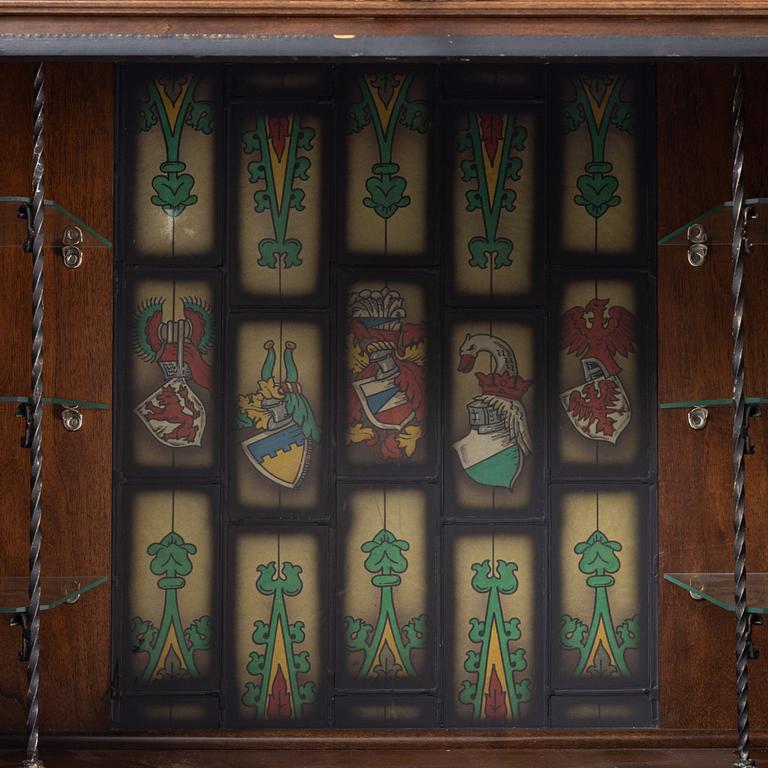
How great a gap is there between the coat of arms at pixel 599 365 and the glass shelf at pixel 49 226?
1181 mm

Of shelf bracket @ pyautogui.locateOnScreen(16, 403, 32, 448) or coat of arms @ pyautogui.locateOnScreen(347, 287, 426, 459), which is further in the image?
coat of arms @ pyautogui.locateOnScreen(347, 287, 426, 459)

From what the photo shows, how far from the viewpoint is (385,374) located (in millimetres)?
2289

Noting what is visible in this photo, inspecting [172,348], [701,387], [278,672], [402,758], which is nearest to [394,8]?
[172,348]

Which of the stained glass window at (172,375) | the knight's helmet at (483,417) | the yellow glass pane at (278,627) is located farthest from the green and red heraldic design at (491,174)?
the yellow glass pane at (278,627)

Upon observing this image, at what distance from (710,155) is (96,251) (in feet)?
5.10

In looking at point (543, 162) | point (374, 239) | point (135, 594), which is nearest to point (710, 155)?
point (543, 162)

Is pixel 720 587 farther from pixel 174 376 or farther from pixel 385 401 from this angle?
pixel 174 376

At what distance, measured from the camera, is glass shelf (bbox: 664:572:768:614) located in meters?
1.94

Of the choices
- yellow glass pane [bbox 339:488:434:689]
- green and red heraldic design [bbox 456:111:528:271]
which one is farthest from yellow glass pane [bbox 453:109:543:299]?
yellow glass pane [bbox 339:488:434:689]

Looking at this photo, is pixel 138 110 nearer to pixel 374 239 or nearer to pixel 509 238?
pixel 374 239

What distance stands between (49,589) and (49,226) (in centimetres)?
81

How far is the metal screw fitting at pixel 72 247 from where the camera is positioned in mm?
2139

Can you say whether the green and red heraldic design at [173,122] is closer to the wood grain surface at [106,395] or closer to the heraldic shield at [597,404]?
the wood grain surface at [106,395]

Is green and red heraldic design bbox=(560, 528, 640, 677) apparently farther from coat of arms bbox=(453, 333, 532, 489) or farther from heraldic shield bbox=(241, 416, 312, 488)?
heraldic shield bbox=(241, 416, 312, 488)
